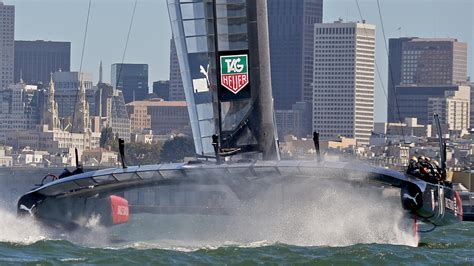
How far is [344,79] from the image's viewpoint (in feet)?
646

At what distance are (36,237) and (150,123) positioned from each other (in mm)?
166850

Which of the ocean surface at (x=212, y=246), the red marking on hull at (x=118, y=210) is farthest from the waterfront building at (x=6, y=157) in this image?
the ocean surface at (x=212, y=246)

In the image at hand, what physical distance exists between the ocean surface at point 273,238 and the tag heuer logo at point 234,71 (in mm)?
1527

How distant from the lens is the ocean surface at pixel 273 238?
2181 centimetres

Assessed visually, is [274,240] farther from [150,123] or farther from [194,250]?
[150,123]

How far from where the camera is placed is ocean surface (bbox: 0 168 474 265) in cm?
2181

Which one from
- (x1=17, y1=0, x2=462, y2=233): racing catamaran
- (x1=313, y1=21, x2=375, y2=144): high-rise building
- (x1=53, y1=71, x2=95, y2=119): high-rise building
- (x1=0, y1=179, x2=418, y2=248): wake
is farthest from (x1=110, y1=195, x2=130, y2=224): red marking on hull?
(x1=53, y1=71, x2=95, y2=119): high-rise building

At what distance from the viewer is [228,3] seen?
80.8ft

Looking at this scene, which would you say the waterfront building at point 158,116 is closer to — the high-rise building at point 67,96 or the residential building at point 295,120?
the high-rise building at point 67,96

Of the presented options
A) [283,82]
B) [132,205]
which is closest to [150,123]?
[283,82]

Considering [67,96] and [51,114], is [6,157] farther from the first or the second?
[67,96]

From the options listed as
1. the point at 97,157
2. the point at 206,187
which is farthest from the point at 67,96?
the point at 206,187

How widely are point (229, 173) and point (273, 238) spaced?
1.37m

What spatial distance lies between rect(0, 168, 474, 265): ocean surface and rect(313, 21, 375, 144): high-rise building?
16513cm
